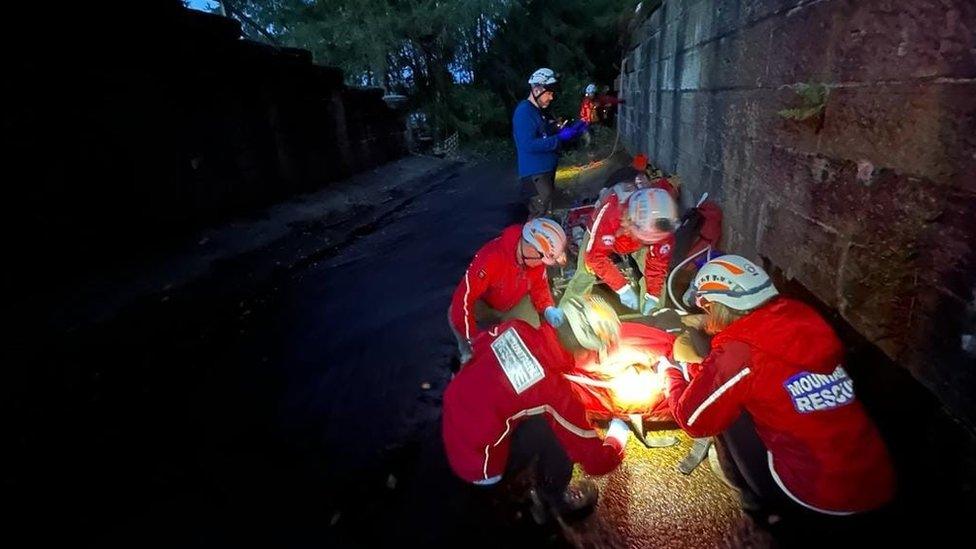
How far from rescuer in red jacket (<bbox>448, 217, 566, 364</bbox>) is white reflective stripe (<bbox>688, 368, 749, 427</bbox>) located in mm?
936

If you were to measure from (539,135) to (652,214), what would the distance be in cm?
342

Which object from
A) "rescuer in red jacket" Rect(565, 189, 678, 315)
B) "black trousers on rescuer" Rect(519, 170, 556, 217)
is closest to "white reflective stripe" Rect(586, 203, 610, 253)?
"rescuer in red jacket" Rect(565, 189, 678, 315)

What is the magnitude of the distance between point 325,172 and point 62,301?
7.14 m

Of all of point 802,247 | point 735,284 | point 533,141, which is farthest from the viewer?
point 533,141

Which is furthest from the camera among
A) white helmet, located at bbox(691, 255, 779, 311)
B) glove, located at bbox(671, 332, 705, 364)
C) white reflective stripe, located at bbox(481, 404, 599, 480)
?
glove, located at bbox(671, 332, 705, 364)

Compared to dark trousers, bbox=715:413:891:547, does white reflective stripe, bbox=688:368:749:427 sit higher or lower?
higher

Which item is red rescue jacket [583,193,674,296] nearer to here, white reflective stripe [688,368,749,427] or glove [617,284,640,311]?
glove [617,284,640,311]

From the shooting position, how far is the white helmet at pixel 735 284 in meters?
2.34

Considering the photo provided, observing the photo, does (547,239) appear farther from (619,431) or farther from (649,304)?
(649,304)

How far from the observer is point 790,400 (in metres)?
2.12

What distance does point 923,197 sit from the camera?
2.15m

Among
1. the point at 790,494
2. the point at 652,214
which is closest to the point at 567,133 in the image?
the point at 652,214

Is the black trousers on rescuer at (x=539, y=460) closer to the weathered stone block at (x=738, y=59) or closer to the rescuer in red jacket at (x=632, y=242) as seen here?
the rescuer in red jacket at (x=632, y=242)

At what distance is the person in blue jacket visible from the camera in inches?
247
